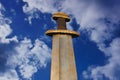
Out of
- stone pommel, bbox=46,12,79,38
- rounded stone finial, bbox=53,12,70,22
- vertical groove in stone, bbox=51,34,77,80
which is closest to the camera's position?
vertical groove in stone, bbox=51,34,77,80

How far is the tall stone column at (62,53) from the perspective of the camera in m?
17.5

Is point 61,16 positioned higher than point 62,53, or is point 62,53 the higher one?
point 61,16

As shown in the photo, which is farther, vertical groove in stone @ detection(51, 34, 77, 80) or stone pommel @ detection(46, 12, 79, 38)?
stone pommel @ detection(46, 12, 79, 38)

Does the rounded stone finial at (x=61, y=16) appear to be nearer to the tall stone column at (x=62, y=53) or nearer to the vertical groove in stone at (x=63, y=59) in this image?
the tall stone column at (x=62, y=53)

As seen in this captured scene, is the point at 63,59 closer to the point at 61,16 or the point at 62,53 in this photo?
the point at 62,53

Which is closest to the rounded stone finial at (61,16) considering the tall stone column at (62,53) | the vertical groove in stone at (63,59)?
the tall stone column at (62,53)

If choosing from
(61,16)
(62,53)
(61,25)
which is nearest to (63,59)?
(62,53)

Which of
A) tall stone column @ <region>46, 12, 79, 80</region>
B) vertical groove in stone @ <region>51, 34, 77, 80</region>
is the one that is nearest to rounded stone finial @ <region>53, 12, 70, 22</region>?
tall stone column @ <region>46, 12, 79, 80</region>

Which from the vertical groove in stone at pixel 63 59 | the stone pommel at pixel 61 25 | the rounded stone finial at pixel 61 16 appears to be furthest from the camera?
the rounded stone finial at pixel 61 16

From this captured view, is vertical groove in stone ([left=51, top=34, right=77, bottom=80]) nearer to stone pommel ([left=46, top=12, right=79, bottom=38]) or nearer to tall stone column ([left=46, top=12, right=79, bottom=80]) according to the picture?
tall stone column ([left=46, top=12, right=79, bottom=80])

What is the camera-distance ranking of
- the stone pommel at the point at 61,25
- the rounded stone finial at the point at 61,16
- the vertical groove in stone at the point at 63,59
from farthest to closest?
the rounded stone finial at the point at 61,16
the stone pommel at the point at 61,25
the vertical groove in stone at the point at 63,59

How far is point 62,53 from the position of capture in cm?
1798

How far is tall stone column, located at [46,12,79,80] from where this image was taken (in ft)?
57.3

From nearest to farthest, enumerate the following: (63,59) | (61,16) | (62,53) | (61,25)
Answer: (63,59) → (62,53) → (61,25) → (61,16)
